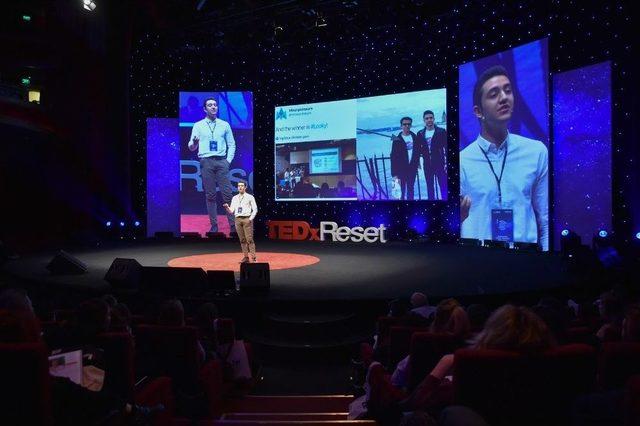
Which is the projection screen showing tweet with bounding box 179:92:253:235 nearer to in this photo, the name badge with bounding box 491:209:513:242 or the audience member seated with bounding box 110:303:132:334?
the name badge with bounding box 491:209:513:242

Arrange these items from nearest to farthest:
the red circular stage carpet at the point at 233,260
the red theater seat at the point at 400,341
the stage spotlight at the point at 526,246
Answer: the red theater seat at the point at 400,341
the red circular stage carpet at the point at 233,260
the stage spotlight at the point at 526,246

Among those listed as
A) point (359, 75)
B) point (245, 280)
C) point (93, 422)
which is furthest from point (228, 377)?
point (359, 75)

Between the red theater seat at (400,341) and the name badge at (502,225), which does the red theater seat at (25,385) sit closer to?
the red theater seat at (400,341)

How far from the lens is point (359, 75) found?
15.5 m

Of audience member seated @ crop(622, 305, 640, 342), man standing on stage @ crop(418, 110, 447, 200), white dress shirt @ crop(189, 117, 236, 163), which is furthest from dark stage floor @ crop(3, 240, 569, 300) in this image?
white dress shirt @ crop(189, 117, 236, 163)

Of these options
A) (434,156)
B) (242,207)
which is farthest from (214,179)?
(434,156)

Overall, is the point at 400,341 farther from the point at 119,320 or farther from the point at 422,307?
the point at 119,320

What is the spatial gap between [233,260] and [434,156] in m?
6.59

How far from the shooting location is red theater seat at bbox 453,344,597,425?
2.18 meters

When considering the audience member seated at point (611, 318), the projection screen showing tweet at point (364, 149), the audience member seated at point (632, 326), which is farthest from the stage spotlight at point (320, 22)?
the audience member seated at point (632, 326)

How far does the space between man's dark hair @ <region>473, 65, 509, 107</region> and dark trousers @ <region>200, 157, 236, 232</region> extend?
8.17 metres

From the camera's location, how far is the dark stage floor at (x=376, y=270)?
22.7ft

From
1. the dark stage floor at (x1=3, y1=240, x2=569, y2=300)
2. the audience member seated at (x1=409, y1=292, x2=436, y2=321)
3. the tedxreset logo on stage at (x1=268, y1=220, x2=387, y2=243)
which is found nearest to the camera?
the audience member seated at (x1=409, y1=292, x2=436, y2=321)

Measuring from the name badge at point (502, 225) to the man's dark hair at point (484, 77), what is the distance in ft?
9.41
